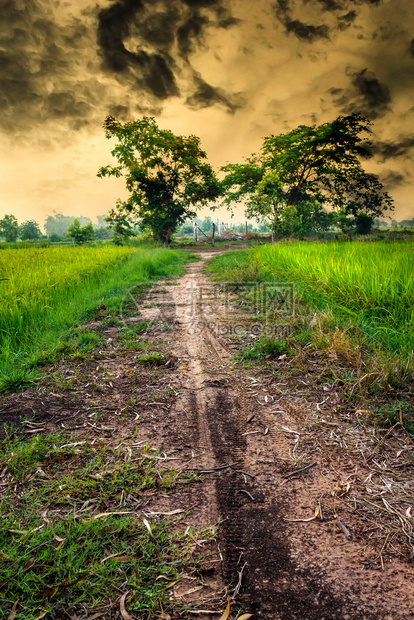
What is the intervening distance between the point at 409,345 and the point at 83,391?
3280 mm

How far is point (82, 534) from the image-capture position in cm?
158

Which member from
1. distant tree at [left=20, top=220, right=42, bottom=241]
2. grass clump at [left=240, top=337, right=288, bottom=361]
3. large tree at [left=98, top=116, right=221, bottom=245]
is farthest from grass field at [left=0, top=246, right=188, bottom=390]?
distant tree at [left=20, top=220, right=42, bottom=241]

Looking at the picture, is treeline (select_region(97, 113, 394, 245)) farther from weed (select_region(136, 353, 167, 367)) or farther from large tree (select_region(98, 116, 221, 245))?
weed (select_region(136, 353, 167, 367))

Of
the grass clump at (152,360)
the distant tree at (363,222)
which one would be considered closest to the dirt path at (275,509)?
the grass clump at (152,360)

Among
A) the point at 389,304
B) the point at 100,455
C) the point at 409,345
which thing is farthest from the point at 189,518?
the point at 389,304

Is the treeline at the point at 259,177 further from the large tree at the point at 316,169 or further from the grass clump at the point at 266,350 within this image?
the grass clump at the point at 266,350

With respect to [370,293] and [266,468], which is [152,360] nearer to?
[266,468]

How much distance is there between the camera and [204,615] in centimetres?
128

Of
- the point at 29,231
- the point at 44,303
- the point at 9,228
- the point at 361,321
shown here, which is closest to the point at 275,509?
the point at 361,321

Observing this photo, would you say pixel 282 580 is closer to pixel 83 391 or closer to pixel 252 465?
pixel 252 465

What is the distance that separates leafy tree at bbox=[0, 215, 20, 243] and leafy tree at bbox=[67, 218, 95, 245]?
35.4 m

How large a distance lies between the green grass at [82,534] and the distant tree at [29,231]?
7895 cm

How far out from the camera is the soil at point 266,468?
1351 millimetres

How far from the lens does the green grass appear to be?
51.5 inches
